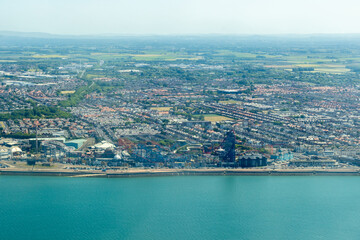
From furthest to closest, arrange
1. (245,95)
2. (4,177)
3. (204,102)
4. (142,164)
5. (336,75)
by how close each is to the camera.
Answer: (336,75) < (245,95) < (204,102) < (142,164) < (4,177)

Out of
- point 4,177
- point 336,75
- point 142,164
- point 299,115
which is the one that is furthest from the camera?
point 336,75

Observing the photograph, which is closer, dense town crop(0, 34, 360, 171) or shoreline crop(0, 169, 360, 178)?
shoreline crop(0, 169, 360, 178)

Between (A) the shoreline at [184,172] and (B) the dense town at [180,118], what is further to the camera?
(B) the dense town at [180,118]

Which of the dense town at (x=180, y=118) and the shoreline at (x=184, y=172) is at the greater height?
the dense town at (x=180, y=118)

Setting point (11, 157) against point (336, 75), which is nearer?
point (11, 157)

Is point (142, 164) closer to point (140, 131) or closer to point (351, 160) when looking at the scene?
point (140, 131)

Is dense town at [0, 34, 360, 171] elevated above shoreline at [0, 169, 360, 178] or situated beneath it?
elevated above

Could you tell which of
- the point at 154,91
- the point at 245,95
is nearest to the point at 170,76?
the point at 154,91

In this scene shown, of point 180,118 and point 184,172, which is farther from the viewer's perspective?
point 180,118
